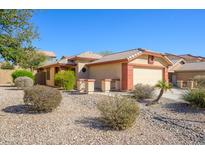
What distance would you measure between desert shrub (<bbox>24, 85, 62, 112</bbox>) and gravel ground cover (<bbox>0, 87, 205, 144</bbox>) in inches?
14.1

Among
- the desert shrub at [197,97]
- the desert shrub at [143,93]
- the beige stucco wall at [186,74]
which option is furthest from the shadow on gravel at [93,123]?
the beige stucco wall at [186,74]

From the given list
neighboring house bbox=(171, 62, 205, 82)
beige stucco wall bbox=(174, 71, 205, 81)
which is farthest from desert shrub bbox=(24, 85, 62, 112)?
beige stucco wall bbox=(174, 71, 205, 81)

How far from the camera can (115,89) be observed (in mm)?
20078

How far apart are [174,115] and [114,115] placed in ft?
11.9

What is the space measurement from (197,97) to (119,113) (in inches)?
206

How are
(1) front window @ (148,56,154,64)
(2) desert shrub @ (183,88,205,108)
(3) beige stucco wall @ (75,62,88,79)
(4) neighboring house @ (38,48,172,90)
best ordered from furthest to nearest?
(3) beige stucco wall @ (75,62,88,79)
(1) front window @ (148,56,154,64)
(4) neighboring house @ (38,48,172,90)
(2) desert shrub @ (183,88,205,108)

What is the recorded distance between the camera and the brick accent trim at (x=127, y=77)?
757 inches

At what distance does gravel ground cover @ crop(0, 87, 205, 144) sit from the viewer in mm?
6980

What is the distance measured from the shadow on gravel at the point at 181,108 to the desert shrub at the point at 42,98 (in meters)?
5.72

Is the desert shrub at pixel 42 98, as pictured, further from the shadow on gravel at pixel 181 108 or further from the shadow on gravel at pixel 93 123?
the shadow on gravel at pixel 181 108

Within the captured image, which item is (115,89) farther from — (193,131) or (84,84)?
(193,131)

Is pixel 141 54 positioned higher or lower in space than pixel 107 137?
higher

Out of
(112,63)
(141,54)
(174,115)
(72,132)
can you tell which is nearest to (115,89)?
(112,63)

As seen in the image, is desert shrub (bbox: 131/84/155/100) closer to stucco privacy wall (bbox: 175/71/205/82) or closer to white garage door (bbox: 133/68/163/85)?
white garage door (bbox: 133/68/163/85)
